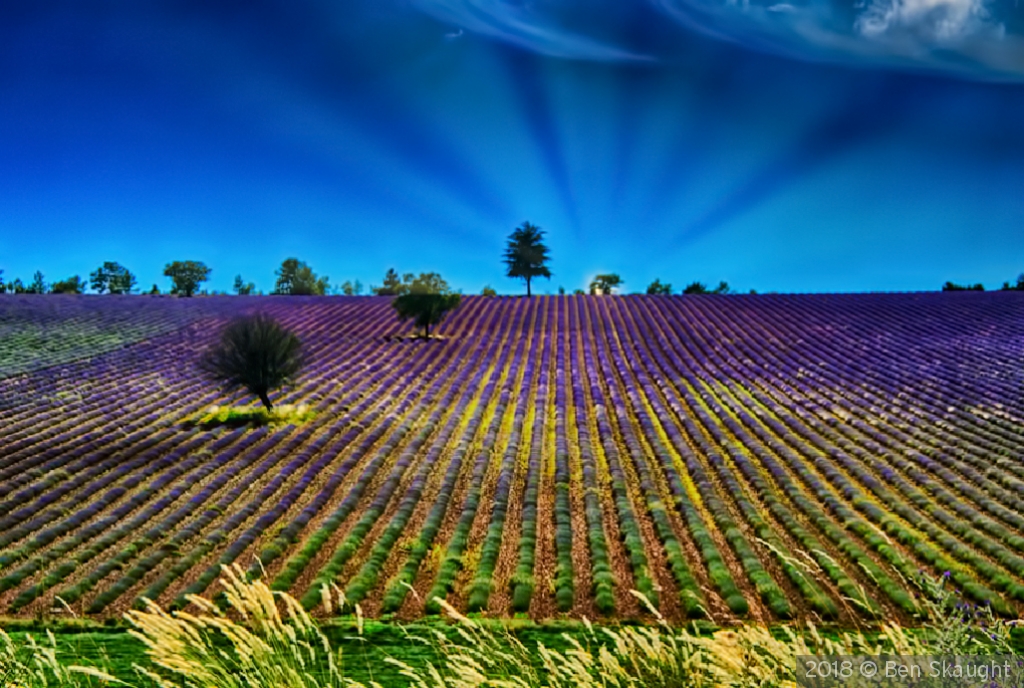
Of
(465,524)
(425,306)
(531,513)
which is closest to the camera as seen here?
(465,524)

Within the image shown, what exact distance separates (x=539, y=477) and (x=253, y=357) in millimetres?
9825

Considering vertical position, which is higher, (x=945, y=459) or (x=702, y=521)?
(x=945, y=459)

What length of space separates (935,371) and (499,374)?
620 inches

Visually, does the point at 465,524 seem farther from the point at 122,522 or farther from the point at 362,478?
the point at 122,522

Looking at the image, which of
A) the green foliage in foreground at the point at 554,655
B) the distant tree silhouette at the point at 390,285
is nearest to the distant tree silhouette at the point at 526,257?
the distant tree silhouette at the point at 390,285

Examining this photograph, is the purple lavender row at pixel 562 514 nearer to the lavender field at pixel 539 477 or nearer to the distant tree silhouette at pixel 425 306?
the lavender field at pixel 539 477

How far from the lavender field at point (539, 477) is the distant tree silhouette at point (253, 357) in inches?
59.2

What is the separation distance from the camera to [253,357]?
17.5 metres

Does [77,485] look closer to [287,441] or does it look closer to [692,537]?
[287,441]

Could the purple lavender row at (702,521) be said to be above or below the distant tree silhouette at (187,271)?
below

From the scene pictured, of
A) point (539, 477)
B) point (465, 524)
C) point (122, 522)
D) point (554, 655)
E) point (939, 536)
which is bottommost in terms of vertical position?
point (122, 522)

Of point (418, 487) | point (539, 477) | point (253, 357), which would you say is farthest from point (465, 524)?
point (253, 357)

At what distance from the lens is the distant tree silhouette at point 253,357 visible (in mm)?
17469

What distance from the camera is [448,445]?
15.0 meters
